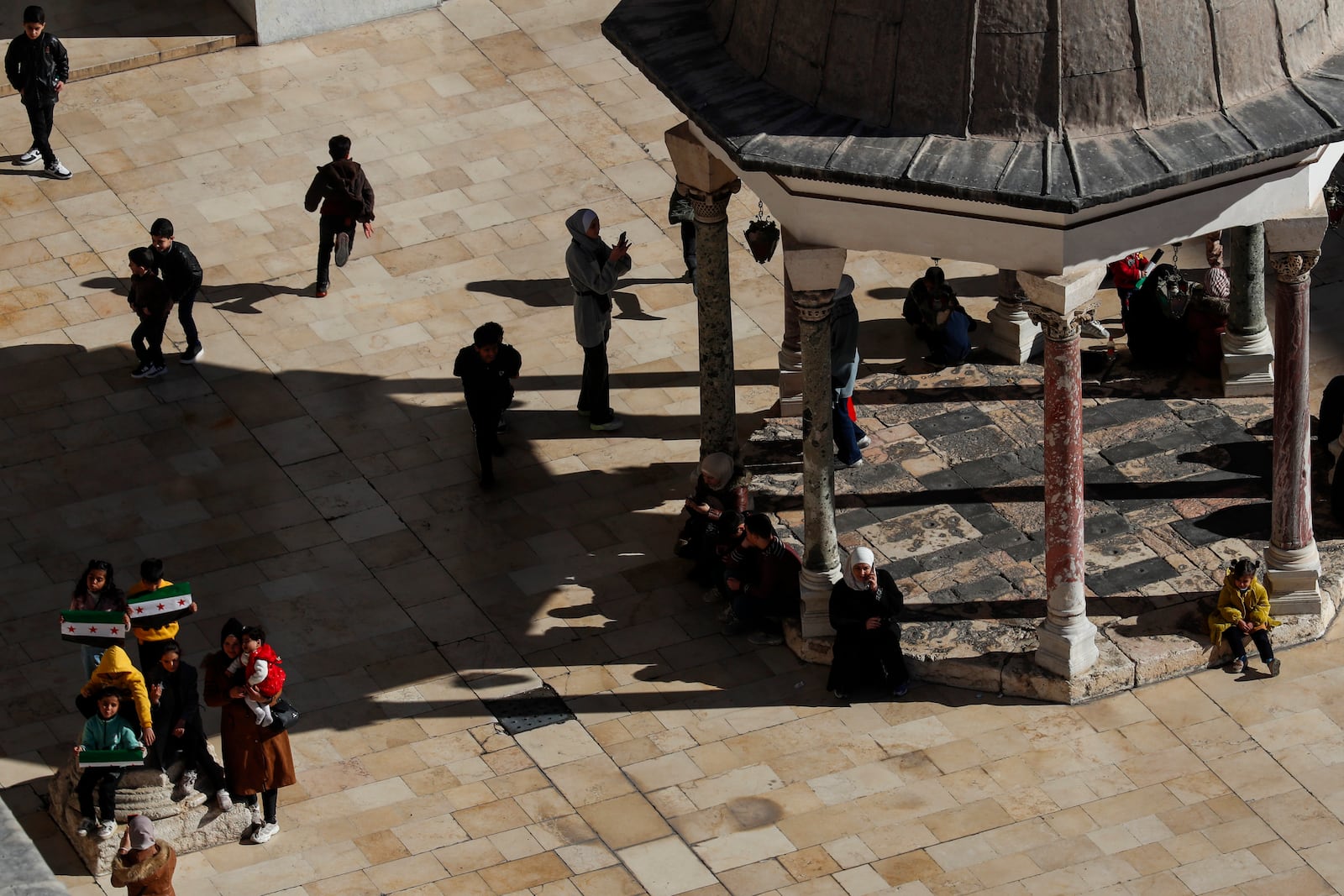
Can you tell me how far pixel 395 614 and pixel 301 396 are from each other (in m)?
3.42

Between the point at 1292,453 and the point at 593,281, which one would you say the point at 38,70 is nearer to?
the point at 593,281

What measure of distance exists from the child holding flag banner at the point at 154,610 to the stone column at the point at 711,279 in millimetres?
5036

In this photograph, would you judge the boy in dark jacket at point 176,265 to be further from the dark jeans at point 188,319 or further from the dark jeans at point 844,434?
the dark jeans at point 844,434

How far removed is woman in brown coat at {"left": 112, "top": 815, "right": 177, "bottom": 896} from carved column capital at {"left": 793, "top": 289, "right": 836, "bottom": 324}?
19.9 feet

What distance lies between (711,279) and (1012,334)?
3.69m

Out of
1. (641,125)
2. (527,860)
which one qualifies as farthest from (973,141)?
(641,125)

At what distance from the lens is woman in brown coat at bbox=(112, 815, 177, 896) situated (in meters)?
18.2

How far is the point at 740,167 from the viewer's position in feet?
65.3

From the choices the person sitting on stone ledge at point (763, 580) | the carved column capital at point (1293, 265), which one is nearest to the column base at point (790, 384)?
the person sitting on stone ledge at point (763, 580)

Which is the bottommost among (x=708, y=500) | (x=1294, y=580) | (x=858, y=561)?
(x=1294, y=580)

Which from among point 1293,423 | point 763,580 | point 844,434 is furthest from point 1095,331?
point 763,580

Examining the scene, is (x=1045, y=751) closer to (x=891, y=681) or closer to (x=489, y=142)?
(x=891, y=681)

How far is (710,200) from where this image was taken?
71.7 feet

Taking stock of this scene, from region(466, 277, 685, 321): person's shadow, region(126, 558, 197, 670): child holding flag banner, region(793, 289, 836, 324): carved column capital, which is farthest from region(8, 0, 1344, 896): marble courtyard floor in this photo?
region(793, 289, 836, 324): carved column capital
